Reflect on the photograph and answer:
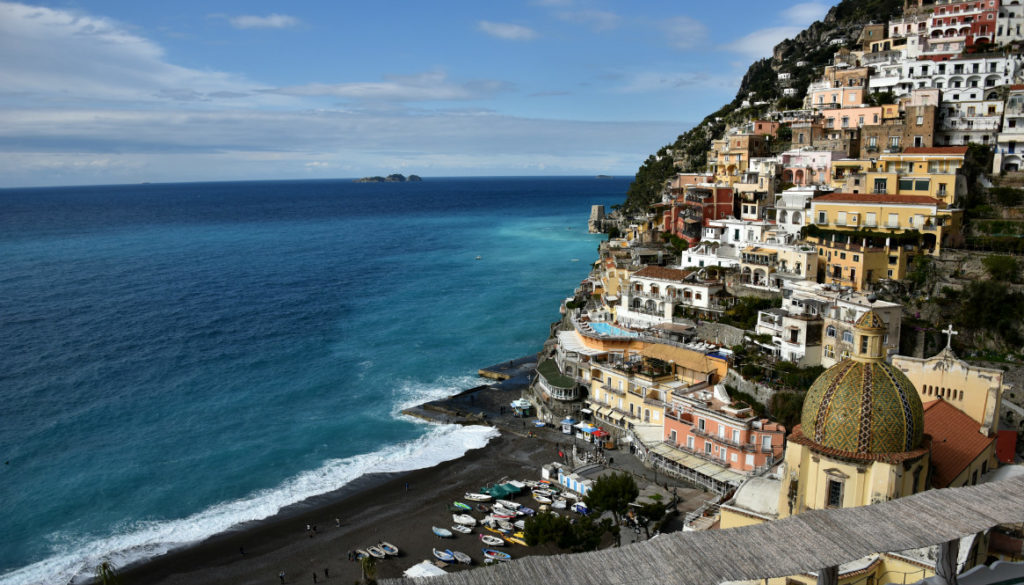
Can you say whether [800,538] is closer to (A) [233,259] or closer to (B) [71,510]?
(B) [71,510]

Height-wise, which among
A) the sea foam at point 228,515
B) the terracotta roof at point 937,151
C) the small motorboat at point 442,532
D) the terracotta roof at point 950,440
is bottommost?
the sea foam at point 228,515

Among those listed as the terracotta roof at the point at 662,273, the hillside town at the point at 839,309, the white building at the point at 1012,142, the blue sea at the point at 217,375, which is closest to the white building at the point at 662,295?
the terracotta roof at the point at 662,273

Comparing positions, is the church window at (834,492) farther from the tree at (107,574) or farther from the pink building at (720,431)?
the tree at (107,574)

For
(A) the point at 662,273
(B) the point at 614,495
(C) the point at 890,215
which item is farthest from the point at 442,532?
(C) the point at 890,215

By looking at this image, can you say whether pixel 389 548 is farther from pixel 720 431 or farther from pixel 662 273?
pixel 662 273

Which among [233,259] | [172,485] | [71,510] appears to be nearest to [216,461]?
[172,485]
